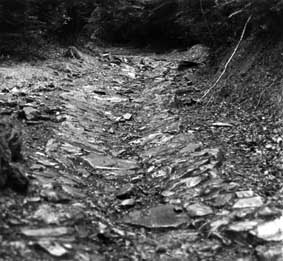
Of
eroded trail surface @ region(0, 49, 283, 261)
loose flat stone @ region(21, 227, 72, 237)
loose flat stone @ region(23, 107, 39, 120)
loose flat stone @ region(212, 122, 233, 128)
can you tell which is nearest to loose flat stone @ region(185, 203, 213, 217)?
eroded trail surface @ region(0, 49, 283, 261)

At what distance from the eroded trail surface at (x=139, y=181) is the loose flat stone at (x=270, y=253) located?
0.01 metres

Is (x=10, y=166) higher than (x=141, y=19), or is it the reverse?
(x=141, y=19)

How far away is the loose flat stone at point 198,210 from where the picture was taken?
502cm

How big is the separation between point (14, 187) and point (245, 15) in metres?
6.48

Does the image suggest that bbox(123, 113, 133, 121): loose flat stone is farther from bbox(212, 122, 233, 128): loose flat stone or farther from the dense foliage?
the dense foliage

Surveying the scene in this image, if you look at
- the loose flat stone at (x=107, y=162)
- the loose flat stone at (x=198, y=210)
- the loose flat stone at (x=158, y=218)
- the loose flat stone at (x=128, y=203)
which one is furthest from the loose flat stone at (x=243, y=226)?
the loose flat stone at (x=107, y=162)

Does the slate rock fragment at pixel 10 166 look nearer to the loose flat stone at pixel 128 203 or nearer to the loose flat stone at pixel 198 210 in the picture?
the loose flat stone at pixel 128 203

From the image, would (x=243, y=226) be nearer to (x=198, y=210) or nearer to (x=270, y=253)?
(x=270, y=253)

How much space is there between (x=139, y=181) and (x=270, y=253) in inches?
89.1

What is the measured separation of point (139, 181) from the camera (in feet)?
19.9

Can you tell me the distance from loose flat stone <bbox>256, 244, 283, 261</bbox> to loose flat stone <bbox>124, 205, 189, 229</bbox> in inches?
36.4

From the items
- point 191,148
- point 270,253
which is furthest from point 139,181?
point 270,253

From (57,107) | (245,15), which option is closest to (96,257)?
(57,107)

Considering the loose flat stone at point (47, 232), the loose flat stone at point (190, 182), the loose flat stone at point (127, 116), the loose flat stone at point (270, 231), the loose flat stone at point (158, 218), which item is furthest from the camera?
the loose flat stone at point (127, 116)
